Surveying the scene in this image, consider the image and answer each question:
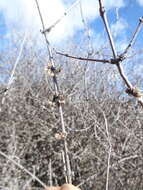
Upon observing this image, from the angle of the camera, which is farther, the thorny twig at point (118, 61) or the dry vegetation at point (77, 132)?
the dry vegetation at point (77, 132)

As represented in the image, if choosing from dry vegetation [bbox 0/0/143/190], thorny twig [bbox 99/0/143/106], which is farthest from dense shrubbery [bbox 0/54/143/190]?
thorny twig [bbox 99/0/143/106]

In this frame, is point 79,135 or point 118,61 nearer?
point 118,61

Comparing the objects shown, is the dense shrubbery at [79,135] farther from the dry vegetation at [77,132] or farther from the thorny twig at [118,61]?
the thorny twig at [118,61]

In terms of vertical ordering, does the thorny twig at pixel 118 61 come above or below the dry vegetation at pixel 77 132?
below

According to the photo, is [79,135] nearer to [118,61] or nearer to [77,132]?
[77,132]

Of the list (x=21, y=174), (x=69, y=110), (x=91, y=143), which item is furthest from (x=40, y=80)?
(x=21, y=174)

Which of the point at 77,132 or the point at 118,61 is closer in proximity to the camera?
the point at 118,61

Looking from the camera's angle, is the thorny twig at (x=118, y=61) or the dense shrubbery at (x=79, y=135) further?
the dense shrubbery at (x=79, y=135)

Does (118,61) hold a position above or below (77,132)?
below

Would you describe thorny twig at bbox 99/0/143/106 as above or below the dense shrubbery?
below

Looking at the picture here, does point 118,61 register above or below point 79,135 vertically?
below

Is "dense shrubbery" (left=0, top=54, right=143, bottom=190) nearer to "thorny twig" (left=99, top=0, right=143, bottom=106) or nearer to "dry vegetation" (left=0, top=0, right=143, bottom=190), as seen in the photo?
"dry vegetation" (left=0, top=0, right=143, bottom=190)

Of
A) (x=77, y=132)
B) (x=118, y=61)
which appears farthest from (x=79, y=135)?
(x=118, y=61)

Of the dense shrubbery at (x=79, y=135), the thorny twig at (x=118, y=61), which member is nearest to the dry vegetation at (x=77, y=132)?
the dense shrubbery at (x=79, y=135)
